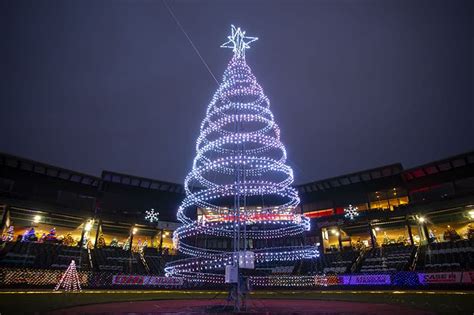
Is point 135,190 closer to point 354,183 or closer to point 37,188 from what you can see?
point 37,188

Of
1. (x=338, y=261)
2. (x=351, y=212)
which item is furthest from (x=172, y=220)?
(x=351, y=212)

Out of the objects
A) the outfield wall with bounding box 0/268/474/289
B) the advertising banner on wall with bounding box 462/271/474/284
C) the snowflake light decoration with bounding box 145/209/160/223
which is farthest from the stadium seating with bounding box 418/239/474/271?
the snowflake light decoration with bounding box 145/209/160/223

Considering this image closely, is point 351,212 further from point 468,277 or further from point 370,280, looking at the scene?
point 468,277

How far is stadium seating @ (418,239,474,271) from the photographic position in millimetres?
26397

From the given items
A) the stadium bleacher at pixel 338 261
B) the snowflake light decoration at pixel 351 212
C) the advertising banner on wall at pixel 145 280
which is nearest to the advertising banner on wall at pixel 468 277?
the stadium bleacher at pixel 338 261

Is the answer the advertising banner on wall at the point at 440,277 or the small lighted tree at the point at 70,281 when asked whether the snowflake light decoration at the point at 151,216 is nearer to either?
the small lighted tree at the point at 70,281

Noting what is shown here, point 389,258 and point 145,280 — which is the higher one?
point 389,258

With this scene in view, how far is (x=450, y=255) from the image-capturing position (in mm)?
28672

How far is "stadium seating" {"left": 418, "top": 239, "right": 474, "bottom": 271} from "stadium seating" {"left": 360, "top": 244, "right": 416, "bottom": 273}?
1.90 metres

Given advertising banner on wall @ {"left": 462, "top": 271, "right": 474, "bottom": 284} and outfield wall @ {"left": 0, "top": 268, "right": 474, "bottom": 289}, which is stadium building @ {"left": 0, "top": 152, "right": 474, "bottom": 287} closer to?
outfield wall @ {"left": 0, "top": 268, "right": 474, "bottom": 289}

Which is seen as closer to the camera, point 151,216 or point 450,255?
point 450,255

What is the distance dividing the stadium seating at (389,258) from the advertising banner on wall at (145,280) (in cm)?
2156

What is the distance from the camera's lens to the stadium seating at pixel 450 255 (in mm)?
26397

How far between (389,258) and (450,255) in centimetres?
645
